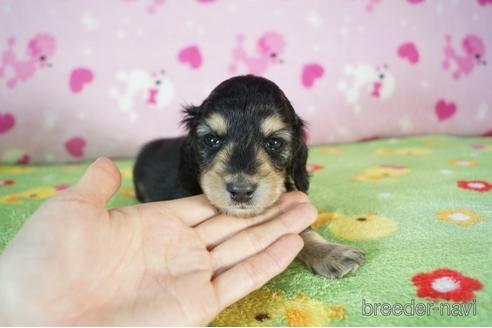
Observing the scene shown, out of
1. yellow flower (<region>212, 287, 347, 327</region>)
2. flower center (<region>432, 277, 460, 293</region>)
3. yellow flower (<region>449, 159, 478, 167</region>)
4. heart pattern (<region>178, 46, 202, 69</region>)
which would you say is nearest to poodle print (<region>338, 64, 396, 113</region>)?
yellow flower (<region>449, 159, 478, 167</region>)

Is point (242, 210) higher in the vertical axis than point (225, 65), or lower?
lower

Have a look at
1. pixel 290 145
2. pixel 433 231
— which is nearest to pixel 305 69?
pixel 290 145

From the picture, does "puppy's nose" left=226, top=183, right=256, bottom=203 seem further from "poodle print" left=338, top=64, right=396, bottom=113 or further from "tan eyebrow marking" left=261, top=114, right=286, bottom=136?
"poodle print" left=338, top=64, right=396, bottom=113

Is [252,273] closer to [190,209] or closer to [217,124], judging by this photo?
[190,209]

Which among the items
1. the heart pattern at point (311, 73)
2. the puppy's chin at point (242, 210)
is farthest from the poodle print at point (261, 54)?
the puppy's chin at point (242, 210)

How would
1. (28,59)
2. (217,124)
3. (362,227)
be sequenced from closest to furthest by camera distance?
(217,124), (362,227), (28,59)

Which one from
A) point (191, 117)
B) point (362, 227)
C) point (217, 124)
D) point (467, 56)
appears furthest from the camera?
point (467, 56)

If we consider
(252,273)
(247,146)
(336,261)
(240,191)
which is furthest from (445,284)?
(247,146)
